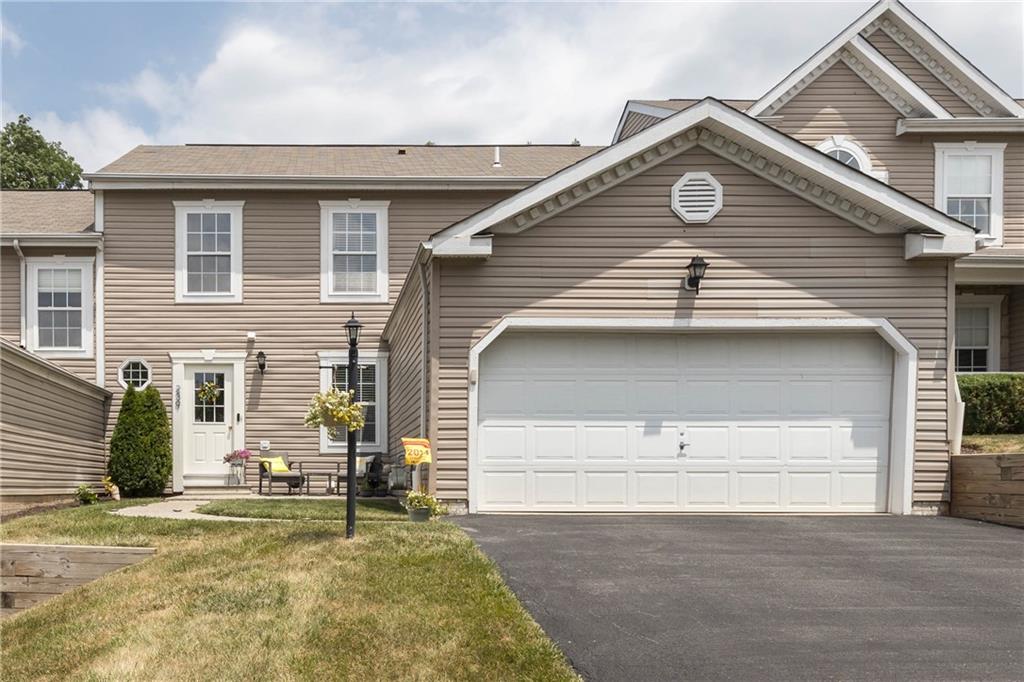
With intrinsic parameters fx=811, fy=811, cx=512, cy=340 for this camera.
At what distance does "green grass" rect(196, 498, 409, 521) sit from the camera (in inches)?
376

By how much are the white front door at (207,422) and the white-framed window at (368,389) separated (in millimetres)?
1768

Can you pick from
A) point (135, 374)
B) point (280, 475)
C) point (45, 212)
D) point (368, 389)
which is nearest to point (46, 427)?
point (135, 374)

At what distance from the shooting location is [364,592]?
598 centimetres

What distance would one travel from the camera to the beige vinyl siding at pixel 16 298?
48.8ft

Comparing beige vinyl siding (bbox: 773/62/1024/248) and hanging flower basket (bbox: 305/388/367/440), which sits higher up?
beige vinyl siding (bbox: 773/62/1024/248)

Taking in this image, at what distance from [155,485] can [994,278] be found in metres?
15.2

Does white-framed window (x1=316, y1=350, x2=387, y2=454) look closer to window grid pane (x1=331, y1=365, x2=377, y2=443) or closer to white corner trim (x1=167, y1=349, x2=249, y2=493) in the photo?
window grid pane (x1=331, y1=365, x2=377, y2=443)

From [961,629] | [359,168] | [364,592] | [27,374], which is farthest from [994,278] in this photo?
[27,374]

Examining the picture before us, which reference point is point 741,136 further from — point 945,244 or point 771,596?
point 771,596

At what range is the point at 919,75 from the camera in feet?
50.5

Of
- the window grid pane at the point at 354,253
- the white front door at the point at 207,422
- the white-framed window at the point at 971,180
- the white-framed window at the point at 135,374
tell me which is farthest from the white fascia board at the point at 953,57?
the white-framed window at the point at 135,374

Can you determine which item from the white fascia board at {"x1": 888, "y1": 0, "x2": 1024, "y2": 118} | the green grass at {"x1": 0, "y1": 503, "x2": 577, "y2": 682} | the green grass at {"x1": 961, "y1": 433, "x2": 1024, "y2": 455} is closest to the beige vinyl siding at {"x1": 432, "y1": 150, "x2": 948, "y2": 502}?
the green grass at {"x1": 961, "y1": 433, "x2": 1024, "y2": 455}

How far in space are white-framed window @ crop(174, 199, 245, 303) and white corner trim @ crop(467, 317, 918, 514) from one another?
7219mm

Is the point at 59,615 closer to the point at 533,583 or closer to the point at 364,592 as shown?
the point at 364,592
